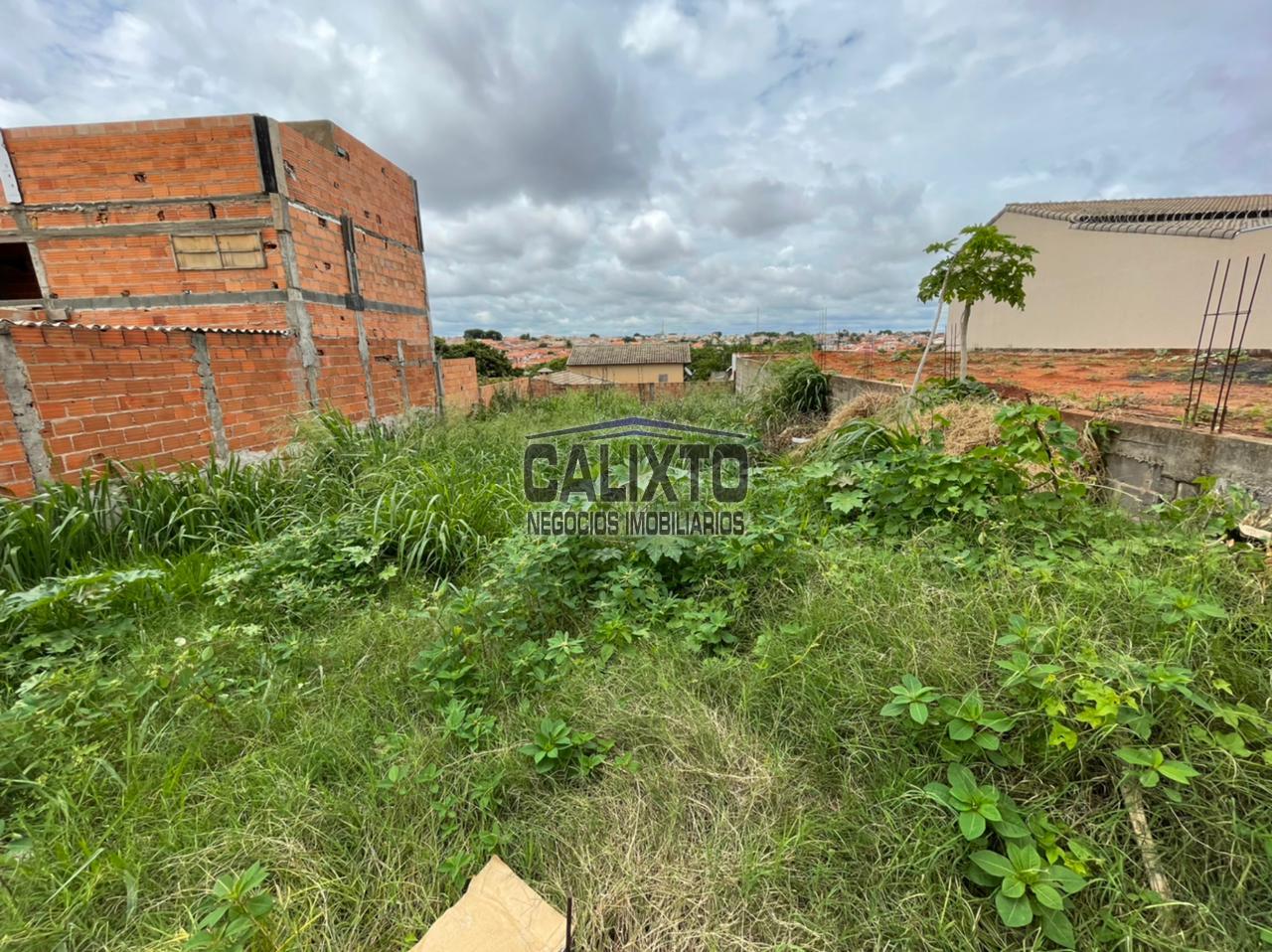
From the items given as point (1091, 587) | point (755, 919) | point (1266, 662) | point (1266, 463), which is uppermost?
point (1266, 463)

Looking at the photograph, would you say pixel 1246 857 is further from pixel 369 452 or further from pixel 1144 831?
pixel 369 452

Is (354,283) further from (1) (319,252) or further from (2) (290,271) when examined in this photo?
(2) (290,271)

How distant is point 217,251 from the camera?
6105mm

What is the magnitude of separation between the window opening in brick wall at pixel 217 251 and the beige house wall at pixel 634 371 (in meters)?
26.0

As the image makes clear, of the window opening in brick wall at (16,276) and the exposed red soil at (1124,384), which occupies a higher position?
the window opening in brick wall at (16,276)

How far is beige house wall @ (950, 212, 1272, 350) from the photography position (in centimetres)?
947

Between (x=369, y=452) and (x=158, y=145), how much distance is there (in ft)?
18.4

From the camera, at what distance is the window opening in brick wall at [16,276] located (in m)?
7.98

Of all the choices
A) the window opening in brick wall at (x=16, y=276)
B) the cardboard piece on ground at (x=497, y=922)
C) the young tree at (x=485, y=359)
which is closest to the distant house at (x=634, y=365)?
the young tree at (x=485, y=359)

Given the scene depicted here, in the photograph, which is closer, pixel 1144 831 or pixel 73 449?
pixel 1144 831

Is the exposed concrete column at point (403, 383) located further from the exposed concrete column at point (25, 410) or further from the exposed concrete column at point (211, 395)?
the exposed concrete column at point (25, 410)

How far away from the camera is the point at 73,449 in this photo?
3.03 metres

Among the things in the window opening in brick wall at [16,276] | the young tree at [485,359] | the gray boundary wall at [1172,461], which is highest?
the window opening in brick wall at [16,276]

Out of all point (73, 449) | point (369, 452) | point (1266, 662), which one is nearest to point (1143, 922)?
point (1266, 662)
